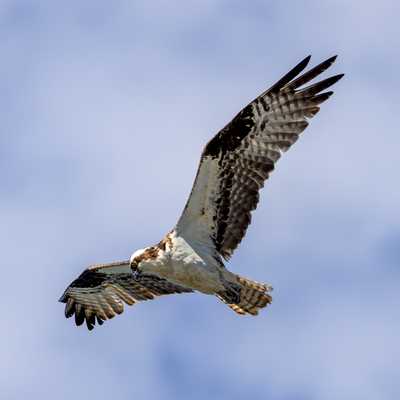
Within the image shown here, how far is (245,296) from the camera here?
16766 millimetres

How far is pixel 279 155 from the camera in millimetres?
15789

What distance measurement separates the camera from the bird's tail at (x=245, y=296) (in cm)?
1661

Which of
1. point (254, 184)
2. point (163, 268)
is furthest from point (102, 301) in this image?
point (254, 184)

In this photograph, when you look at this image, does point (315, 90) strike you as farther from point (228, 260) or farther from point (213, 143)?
point (228, 260)

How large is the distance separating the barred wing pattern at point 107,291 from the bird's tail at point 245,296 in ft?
3.74

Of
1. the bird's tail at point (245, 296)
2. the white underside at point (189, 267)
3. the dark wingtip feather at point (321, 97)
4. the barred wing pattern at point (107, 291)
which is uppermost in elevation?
the dark wingtip feather at point (321, 97)

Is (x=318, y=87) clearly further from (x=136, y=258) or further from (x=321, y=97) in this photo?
→ (x=136, y=258)

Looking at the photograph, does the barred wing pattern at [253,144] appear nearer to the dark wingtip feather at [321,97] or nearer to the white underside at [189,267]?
the dark wingtip feather at [321,97]

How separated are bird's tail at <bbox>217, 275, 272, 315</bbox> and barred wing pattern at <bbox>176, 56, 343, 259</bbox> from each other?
1115 mm

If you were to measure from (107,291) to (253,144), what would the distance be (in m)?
4.07

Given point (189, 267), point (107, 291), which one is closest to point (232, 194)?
point (189, 267)

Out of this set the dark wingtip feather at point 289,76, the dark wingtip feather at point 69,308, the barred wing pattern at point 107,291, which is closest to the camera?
the dark wingtip feather at point 289,76

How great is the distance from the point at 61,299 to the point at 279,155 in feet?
16.3

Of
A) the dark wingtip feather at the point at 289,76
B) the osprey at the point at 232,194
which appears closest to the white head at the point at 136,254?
→ the osprey at the point at 232,194
